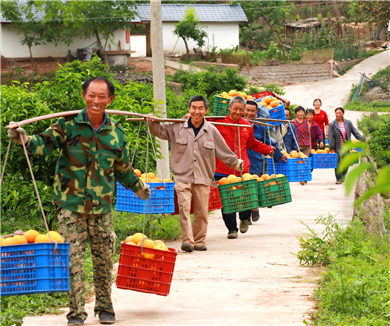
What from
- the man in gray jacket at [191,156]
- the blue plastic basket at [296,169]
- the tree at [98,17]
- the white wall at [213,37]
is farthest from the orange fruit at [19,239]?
the white wall at [213,37]

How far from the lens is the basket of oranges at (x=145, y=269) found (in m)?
5.00

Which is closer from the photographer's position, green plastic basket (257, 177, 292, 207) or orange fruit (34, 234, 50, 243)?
orange fruit (34, 234, 50, 243)

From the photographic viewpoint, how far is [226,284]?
6031 mm

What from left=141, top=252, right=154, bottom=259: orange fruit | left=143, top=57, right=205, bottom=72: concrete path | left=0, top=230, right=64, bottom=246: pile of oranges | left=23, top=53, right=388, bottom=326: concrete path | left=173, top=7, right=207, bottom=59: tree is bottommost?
left=23, top=53, right=388, bottom=326: concrete path

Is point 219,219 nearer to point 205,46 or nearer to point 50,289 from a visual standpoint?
point 50,289

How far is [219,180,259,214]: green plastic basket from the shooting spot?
799 centimetres

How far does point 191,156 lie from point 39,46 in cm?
3162

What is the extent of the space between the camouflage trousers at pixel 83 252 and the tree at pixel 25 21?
32.8 metres

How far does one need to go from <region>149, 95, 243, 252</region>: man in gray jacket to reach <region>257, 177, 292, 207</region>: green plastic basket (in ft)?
3.77

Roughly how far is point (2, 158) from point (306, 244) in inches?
158

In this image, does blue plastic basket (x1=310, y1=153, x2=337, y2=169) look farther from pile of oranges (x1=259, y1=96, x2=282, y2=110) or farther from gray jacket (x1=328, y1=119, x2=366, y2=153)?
pile of oranges (x1=259, y1=96, x2=282, y2=110)

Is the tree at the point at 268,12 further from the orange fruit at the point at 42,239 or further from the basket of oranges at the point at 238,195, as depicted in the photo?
the orange fruit at the point at 42,239

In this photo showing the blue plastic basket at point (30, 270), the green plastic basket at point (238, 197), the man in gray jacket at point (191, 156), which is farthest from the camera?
the green plastic basket at point (238, 197)

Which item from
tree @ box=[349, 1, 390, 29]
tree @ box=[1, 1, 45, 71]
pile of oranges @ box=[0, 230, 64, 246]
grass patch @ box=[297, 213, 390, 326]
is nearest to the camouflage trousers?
pile of oranges @ box=[0, 230, 64, 246]
